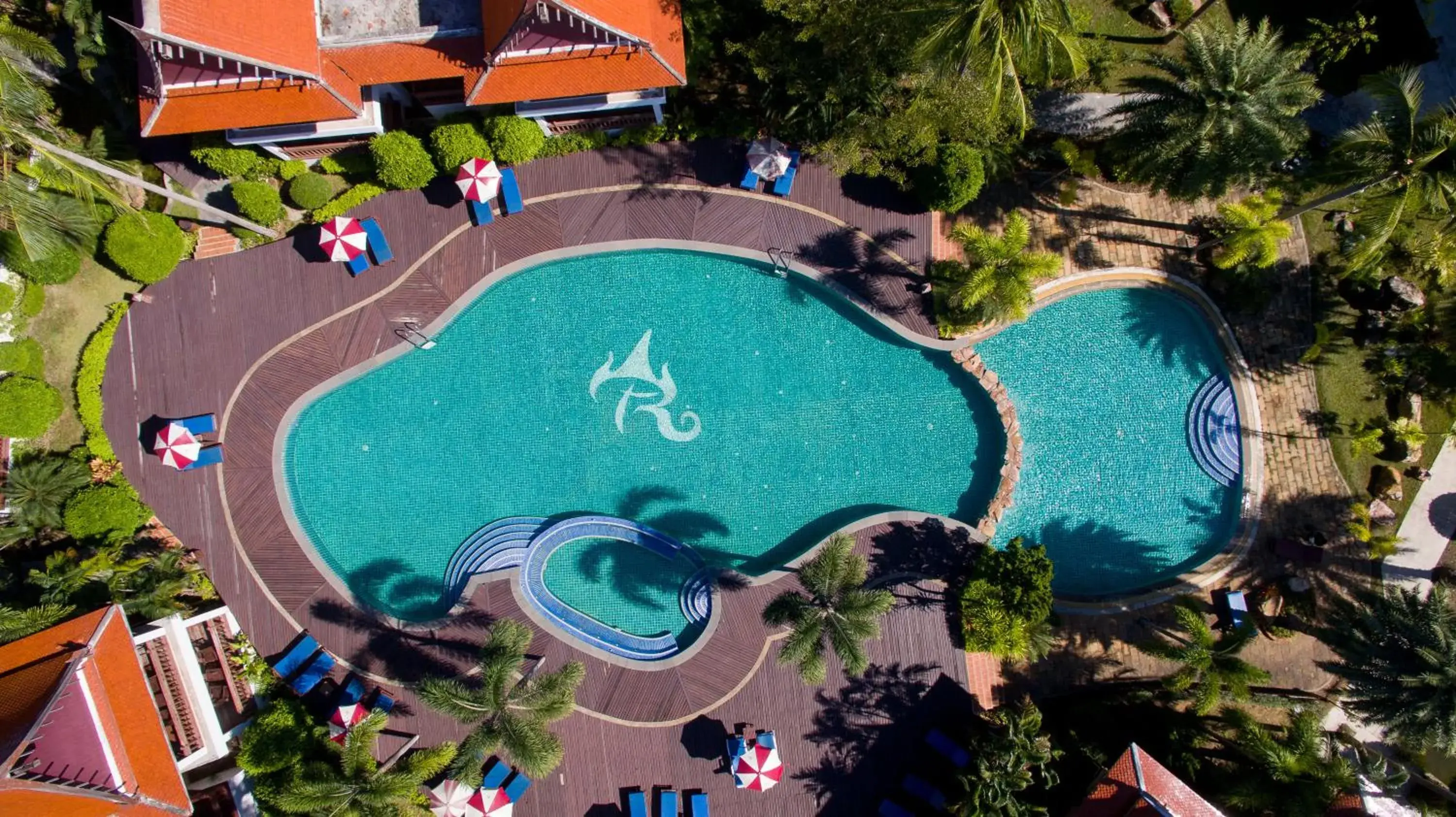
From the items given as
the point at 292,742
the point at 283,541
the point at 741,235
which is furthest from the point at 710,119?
the point at 292,742

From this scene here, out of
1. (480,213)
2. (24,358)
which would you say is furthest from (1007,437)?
(24,358)

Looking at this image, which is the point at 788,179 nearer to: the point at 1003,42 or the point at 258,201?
the point at 1003,42

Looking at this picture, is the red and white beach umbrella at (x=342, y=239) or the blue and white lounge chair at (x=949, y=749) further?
the red and white beach umbrella at (x=342, y=239)

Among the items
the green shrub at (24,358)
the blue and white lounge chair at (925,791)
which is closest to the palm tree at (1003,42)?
the blue and white lounge chair at (925,791)

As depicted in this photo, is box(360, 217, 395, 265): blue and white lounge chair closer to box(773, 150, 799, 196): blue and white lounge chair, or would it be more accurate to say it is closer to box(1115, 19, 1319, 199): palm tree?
box(773, 150, 799, 196): blue and white lounge chair

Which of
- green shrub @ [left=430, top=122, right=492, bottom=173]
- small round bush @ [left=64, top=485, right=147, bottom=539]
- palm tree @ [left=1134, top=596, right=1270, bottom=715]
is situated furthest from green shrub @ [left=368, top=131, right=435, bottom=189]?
palm tree @ [left=1134, top=596, right=1270, bottom=715]

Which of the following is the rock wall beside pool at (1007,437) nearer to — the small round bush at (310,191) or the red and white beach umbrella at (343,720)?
the red and white beach umbrella at (343,720)
